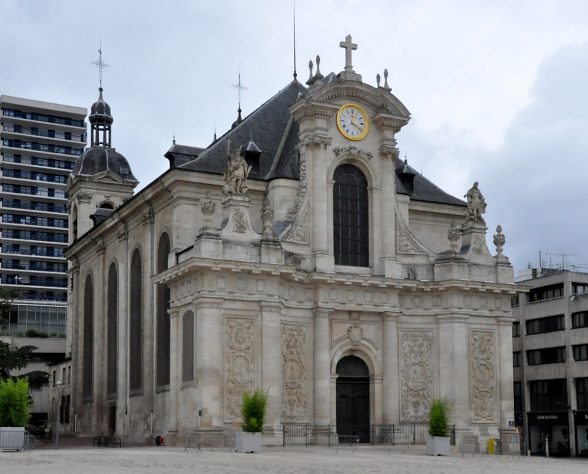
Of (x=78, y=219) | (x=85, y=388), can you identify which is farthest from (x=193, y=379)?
(x=78, y=219)

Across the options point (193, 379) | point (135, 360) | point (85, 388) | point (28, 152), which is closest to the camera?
point (193, 379)

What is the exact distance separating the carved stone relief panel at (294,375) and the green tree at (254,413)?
7.65 metres

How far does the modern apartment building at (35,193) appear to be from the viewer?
431 ft

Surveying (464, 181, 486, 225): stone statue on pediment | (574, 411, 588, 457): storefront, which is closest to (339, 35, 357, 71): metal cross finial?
(464, 181, 486, 225): stone statue on pediment

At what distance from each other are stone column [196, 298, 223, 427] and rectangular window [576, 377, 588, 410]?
37.2 metres

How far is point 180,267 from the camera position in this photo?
1836 inches

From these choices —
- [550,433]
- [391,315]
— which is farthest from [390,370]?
[550,433]

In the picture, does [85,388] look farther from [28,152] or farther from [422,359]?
[28,152]

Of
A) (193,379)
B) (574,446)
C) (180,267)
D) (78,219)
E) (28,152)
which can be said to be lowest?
(574,446)

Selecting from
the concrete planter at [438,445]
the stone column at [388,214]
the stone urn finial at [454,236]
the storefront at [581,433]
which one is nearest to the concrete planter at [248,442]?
the concrete planter at [438,445]

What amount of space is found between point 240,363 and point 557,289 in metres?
38.8

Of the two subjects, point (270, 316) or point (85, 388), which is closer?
point (270, 316)

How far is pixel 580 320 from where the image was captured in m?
74.8

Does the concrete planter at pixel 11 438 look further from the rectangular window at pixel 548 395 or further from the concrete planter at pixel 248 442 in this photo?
the rectangular window at pixel 548 395
